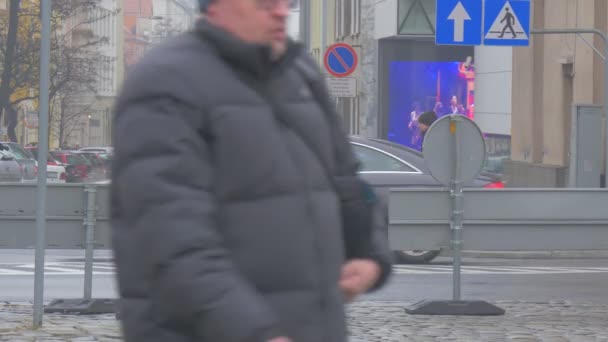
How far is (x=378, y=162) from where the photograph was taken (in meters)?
16.1

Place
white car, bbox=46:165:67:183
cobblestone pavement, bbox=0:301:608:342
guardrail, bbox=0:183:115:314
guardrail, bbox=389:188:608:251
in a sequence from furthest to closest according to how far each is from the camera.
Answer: white car, bbox=46:165:67:183, guardrail, bbox=389:188:608:251, guardrail, bbox=0:183:115:314, cobblestone pavement, bbox=0:301:608:342

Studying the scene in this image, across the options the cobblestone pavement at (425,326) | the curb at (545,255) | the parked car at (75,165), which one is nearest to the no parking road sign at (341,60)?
the curb at (545,255)

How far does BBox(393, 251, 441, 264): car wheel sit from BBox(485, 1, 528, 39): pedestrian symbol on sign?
410 centimetres

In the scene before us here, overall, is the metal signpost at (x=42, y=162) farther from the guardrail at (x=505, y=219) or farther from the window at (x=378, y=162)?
the window at (x=378, y=162)

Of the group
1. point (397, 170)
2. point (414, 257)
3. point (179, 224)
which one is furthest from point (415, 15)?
point (179, 224)

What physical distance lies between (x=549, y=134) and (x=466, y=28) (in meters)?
12.5

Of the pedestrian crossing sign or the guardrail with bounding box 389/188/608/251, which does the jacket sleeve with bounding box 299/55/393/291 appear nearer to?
the guardrail with bounding box 389/188/608/251

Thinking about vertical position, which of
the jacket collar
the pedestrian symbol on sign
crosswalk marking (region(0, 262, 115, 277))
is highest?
the pedestrian symbol on sign

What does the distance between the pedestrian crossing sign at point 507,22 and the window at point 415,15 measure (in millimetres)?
26627

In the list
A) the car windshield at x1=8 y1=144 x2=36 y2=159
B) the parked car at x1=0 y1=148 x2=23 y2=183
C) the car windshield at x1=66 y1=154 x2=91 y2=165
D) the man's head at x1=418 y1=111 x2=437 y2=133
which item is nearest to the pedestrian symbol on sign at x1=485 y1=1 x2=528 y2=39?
the man's head at x1=418 y1=111 x2=437 y2=133

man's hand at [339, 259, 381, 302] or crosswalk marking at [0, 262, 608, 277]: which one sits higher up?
man's hand at [339, 259, 381, 302]

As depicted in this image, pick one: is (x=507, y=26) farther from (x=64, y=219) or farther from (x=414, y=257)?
(x=64, y=219)

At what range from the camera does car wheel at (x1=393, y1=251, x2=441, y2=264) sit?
16.2 meters

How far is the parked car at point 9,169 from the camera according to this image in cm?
4218
